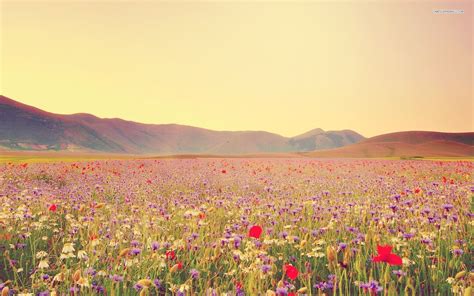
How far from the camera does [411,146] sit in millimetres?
103188

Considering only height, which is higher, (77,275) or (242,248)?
(77,275)

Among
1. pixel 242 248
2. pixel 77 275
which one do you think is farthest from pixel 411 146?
pixel 77 275

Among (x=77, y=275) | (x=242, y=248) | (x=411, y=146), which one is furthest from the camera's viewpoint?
(x=411, y=146)

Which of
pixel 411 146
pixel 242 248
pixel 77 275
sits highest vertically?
pixel 411 146

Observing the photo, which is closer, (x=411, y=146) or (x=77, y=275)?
(x=77, y=275)

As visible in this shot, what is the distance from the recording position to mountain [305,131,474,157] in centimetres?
8750

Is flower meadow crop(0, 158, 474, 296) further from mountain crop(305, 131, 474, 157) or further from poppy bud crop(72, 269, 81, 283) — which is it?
mountain crop(305, 131, 474, 157)

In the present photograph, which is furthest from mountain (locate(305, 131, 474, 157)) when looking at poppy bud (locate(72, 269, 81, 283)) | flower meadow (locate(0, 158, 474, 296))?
poppy bud (locate(72, 269, 81, 283))

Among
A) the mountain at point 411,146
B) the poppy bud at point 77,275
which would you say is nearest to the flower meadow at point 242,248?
the poppy bud at point 77,275

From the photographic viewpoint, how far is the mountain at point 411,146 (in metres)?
87.5

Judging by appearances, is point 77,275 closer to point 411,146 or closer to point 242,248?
point 242,248

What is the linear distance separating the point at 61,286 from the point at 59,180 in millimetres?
9981

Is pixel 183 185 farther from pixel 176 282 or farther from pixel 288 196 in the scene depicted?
pixel 176 282

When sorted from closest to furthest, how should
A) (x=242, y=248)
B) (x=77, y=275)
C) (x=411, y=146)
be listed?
1. (x=77, y=275)
2. (x=242, y=248)
3. (x=411, y=146)
